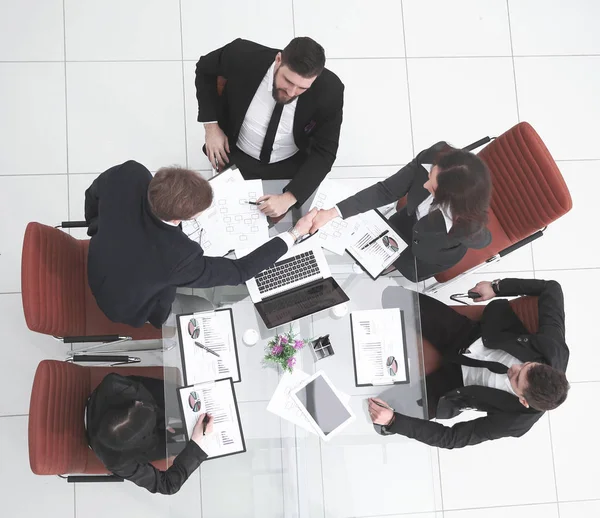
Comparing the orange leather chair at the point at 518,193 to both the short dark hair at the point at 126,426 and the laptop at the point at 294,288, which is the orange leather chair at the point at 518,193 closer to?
the laptop at the point at 294,288

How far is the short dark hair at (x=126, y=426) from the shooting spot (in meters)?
2.01

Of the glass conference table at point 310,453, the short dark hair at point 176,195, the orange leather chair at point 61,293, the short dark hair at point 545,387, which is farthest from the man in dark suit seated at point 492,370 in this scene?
the orange leather chair at point 61,293

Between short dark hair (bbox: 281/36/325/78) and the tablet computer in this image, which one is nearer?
short dark hair (bbox: 281/36/325/78)

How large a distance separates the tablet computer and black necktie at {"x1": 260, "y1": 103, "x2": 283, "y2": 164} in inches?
45.8

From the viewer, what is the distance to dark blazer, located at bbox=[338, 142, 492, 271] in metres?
2.37

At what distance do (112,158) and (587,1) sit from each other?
3571mm

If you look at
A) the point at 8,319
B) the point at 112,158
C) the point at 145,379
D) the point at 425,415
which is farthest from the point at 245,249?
the point at 8,319

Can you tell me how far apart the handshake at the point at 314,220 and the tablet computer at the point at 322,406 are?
2.16 ft

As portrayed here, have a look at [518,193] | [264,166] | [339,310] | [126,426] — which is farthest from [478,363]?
[126,426]

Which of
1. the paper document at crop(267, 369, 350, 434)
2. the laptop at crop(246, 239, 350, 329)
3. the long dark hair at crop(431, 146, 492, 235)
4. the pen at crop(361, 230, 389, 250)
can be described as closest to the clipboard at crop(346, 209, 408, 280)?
the pen at crop(361, 230, 389, 250)

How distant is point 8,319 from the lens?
3096mm

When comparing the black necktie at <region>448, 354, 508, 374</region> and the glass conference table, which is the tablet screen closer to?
the glass conference table

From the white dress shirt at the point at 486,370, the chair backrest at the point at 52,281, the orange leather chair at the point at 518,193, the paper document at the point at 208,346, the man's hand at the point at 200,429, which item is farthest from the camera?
the orange leather chair at the point at 518,193

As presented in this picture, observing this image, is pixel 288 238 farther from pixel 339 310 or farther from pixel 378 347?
pixel 378 347
